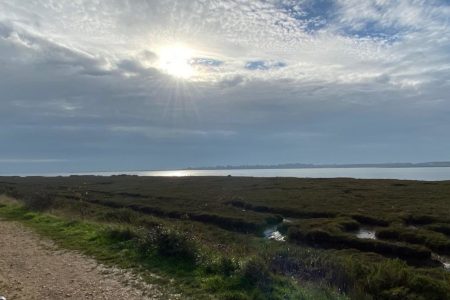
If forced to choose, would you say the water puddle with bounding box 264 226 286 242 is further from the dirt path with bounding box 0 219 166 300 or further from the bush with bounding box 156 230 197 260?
the dirt path with bounding box 0 219 166 300

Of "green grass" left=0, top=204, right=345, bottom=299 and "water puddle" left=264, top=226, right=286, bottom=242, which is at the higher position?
"green grass" left=0, top=204, right=345, bottom=299

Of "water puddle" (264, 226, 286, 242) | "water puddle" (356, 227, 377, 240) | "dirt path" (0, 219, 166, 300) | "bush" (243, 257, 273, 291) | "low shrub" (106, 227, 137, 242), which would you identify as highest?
"low shrub" (106, 227, 137, 242)

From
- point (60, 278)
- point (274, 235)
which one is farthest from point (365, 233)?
point (60, 278)

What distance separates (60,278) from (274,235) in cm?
2342

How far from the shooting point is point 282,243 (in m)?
29.2

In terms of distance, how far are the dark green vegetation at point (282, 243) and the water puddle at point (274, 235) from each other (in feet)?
1.88

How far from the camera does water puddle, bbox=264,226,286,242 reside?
107 ft

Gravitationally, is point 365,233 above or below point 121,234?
below

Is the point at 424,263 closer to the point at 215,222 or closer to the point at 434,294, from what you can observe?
the point at 434,294

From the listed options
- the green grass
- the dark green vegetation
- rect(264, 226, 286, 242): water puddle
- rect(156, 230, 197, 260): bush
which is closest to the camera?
the green grass

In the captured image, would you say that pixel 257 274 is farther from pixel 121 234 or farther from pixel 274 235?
pixel 274 235

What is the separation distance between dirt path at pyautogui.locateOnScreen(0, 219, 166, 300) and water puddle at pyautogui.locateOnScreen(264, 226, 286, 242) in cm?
1847

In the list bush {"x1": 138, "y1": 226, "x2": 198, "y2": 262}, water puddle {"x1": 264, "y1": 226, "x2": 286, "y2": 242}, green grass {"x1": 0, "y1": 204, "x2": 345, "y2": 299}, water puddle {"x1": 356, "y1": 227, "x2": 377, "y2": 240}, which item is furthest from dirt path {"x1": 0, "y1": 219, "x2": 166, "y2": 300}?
water puddle {"x1": 356, "y1": 227, "x2": 377, "y2": 240}

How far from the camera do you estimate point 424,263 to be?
80.6ft
